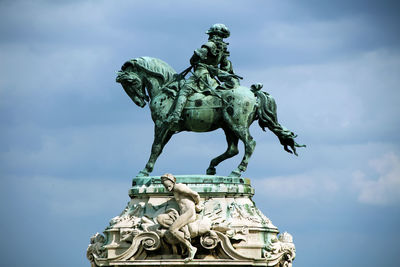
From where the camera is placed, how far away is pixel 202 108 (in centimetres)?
2930

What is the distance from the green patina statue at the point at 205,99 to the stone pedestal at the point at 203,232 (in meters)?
0.77

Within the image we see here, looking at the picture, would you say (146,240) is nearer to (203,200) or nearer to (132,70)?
(203,200)

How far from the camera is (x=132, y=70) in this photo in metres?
30.1

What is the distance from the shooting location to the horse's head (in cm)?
2998

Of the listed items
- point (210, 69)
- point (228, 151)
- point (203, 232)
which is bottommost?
point (203, 232)

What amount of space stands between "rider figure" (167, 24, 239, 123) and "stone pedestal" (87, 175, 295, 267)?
6.10 feet

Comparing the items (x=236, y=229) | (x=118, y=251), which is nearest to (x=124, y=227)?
(x=118, y=251)

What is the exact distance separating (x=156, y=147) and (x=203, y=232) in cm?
283

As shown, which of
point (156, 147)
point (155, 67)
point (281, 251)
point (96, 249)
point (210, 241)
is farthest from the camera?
point (155, 67)

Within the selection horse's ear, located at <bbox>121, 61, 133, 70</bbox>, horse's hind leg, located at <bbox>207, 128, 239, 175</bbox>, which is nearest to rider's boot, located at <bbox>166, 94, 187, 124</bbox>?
horse's hind leg, located at <bbox>207, 128, 239, 175</bbox>

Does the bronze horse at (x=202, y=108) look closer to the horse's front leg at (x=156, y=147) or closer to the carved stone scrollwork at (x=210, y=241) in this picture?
the horse's front leg at (x=156, y=147)

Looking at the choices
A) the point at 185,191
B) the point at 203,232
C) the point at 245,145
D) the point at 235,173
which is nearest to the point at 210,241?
the point at 203,232

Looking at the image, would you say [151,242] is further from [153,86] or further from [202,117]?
[153,86]

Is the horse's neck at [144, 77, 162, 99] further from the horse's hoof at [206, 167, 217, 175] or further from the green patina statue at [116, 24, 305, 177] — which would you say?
the horse's hoof at [206, 167, 217, 175]
